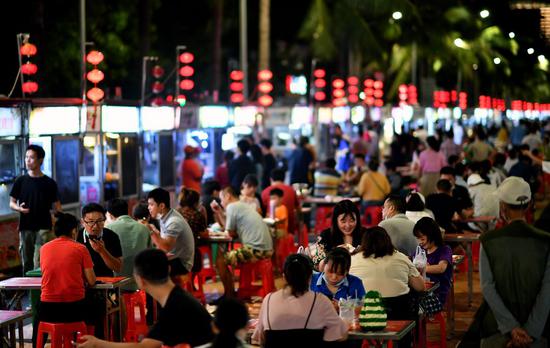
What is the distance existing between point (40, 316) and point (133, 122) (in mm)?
8899

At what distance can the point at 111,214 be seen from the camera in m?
11.9

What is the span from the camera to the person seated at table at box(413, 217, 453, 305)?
1092 cm

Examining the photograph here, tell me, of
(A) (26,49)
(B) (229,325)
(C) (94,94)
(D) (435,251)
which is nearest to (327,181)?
(C) (94,94)

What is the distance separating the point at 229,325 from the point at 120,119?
12.4 m

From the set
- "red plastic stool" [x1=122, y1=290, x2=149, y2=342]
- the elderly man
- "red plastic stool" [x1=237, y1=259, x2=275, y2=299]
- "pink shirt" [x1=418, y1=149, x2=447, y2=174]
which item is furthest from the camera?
"pink shirt" [x1=418, y1=149, x2=447, y2=174]

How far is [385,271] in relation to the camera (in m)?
9.26

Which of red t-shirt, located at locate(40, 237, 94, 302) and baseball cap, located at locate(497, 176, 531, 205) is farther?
red t-shirt, located at locate(40, 237, 94, 302)

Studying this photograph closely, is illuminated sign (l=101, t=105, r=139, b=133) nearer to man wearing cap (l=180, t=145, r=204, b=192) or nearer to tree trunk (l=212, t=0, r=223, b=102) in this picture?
man wearing cap (l=180, t=145, r=204, b=192)

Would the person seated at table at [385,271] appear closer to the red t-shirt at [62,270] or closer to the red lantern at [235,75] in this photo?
the red t-shirt at [62,270]

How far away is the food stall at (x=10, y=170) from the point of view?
1485 centimetres

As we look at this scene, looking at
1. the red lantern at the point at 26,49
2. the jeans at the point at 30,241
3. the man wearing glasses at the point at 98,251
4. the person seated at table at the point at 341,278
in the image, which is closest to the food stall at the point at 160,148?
the red lantern at the point at 26,49

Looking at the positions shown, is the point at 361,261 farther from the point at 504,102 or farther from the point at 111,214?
the point at 504,102

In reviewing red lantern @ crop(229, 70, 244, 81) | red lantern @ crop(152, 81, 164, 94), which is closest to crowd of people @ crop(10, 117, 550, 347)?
red lantern @ crop(152, 81, 164, 94)

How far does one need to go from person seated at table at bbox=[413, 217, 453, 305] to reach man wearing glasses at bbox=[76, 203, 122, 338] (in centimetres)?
295
